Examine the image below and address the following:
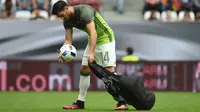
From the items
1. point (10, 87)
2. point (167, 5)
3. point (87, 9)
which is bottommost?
point (10, 87)

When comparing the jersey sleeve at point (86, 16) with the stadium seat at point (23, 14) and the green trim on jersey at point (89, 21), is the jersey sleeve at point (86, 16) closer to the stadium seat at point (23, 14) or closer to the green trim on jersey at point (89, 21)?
the green trim on jersey at point (89, 21)

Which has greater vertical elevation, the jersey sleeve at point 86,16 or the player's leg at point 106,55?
the jersey sleeve at point 86,16

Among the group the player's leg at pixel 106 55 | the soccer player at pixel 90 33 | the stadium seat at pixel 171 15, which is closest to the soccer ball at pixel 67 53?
the soccer player at pixel 90 33

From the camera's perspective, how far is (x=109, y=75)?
1162 cm

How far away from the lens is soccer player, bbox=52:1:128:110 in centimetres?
1145

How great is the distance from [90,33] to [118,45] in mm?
10450

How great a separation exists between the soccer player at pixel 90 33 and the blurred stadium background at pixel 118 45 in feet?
21.9

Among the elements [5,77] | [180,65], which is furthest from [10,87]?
[180,65]

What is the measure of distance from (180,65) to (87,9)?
955cm

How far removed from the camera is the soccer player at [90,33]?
1145 centimetres

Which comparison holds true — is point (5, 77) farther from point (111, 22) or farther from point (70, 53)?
point (70, 53)

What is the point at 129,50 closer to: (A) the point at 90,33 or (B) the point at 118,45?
(B) the point at 118,45

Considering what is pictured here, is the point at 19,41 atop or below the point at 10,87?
atop

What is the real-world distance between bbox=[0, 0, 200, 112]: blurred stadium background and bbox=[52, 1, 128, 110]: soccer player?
6.67 metres
